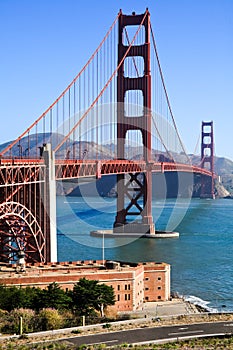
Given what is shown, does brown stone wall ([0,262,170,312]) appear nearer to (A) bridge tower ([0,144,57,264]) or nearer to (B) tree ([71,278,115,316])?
(B) tree ([71,278,115,316])

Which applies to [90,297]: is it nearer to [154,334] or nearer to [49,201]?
[154,334]

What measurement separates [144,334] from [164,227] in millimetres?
34697

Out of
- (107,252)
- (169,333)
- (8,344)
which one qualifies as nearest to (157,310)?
(169,333)

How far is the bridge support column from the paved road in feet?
35.5

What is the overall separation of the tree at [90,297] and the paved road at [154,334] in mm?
4321

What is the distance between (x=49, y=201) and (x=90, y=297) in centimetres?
629

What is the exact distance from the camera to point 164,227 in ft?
158

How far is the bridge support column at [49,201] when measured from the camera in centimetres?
2442

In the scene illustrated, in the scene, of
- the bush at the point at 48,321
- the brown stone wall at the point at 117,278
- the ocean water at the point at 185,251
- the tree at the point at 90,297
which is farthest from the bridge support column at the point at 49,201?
the bush at the point at 48,321

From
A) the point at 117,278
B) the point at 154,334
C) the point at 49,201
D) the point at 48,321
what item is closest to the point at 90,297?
the point at 117,278

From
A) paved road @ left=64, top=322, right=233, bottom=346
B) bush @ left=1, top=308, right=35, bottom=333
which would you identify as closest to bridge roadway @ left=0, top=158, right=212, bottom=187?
bush @ left=1, top=308, right=35, bottom=333

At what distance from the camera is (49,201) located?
24.5 m

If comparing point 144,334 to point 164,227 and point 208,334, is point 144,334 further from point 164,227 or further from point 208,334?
point 164,227

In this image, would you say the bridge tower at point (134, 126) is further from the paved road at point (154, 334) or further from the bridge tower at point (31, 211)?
the paved road at point (154, 334)
